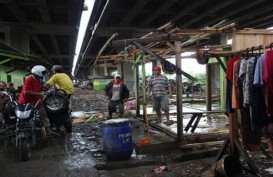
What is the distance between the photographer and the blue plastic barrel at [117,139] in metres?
6.28

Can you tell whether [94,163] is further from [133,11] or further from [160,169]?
[133,11]

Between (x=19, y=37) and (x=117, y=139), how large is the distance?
63.4ft

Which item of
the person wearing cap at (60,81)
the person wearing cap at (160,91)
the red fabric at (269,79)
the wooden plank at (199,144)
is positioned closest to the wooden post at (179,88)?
the wooden plank at (199,144)

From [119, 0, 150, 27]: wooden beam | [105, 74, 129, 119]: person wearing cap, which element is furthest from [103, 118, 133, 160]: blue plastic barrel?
[119, 0, 150, 27]: wooden beam

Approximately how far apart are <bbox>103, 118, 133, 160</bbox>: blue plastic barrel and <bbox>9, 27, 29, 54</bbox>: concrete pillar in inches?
750

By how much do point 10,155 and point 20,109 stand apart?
1118 mm

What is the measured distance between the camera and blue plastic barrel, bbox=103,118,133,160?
20.6 feet

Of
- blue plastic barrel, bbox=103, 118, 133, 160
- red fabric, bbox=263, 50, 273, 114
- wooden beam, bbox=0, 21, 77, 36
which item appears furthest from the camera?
wooden beam, bbox=0, 21, 77, 36

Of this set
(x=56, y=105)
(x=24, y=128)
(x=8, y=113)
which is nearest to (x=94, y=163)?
(x=24, y=128)

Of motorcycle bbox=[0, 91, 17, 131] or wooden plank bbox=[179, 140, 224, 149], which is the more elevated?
motorcycle bbox=[0, 91, 17, 131]

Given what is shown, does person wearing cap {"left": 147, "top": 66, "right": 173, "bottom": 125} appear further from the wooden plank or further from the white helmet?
the white helmet

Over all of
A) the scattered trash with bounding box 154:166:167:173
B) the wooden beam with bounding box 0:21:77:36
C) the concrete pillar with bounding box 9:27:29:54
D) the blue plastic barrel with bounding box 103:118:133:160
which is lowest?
the scattered trash with bounding box 154:166:167:173

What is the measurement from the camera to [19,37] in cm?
2317

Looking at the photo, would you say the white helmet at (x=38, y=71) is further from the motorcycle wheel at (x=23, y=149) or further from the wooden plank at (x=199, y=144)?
the wooden plank at (x=199, y=144)
